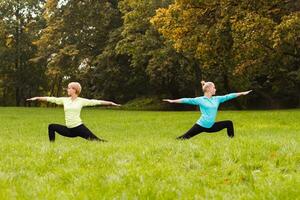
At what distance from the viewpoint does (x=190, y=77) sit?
155 ft

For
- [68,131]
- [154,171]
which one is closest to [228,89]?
[68,131]

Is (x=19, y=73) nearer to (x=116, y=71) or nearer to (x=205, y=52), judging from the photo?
(x=116, y=71)

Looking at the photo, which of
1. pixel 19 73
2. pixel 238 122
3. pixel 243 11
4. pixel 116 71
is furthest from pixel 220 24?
pixel 19 73

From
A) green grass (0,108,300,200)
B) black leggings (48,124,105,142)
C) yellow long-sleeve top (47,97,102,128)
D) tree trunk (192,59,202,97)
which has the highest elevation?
tree trunk (192,59,202,97)

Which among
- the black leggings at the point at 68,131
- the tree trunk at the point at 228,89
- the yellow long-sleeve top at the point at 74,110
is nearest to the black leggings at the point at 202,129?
the black leggings at the point at 68,131

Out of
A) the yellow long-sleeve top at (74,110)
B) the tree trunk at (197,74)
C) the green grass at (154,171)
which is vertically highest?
the tree trunk at (197,74)

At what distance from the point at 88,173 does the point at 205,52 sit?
2117cm

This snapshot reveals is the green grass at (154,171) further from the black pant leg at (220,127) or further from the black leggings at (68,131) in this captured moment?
the black pant leg at (220,127)

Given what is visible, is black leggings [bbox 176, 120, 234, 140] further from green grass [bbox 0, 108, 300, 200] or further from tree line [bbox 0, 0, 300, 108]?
tree line [bbox 0, 0, 300, 108]

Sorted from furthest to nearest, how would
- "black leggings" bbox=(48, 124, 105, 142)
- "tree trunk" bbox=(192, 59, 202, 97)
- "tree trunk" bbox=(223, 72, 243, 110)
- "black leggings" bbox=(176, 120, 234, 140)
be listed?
"tree trunk" bbox=(223, 72, 243, 110)
"tree trunk" bbox=(192, 59, 202, 97)
"black leggings" bbox=(176, 120, 234, 140)
"black leggings" bbox=(48, 124, 105, 142)

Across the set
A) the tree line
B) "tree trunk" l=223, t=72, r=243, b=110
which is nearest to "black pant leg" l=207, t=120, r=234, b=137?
the tree line

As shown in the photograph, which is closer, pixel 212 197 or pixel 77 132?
pixel 212 197

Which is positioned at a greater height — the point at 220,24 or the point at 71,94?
the point at 220,24

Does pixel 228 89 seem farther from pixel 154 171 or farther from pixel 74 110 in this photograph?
pixel 154 171
